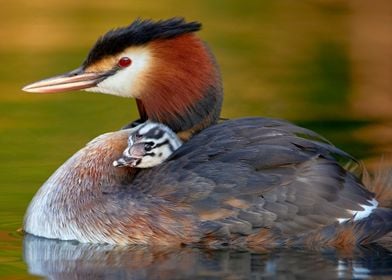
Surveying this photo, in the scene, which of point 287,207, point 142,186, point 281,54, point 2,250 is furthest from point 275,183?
point 281,54

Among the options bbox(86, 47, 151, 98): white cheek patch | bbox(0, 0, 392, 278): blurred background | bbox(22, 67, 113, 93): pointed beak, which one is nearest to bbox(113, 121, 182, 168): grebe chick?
bbox(86, 47, 151, 98): white cheek patch

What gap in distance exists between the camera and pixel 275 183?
8305mm

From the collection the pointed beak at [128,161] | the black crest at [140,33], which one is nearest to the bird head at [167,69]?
the black crest at [140,33]

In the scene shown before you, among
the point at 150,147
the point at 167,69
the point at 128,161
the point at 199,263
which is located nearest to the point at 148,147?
the point at 150,147

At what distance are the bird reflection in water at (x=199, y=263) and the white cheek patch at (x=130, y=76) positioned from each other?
3.99 feet

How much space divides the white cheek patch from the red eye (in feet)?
0.06

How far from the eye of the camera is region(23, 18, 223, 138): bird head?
898 cm

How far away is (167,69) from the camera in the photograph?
9.06 meters

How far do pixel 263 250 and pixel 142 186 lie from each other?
36.0 inches

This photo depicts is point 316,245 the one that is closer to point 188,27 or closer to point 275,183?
point 275,183

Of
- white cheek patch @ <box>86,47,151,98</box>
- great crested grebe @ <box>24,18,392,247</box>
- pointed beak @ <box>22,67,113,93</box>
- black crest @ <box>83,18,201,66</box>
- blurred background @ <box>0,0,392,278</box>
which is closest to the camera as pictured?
great crested grebe @ <box>24,18,392,247</box>

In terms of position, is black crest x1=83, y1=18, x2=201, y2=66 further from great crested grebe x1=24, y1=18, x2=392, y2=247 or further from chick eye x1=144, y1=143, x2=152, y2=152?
chick eye x1=144, y1=143, x2=152, y2=152

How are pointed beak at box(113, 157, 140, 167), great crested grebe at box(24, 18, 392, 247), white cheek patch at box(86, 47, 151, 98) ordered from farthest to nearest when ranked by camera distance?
white cheek patch at box(86, 47, 151, 98), pointed beak at box(113, 157, 140, 167), great crested grebe at box(24, 18, 392, 247)

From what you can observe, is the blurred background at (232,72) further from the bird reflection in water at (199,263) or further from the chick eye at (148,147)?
the chick eye at (148,147)
